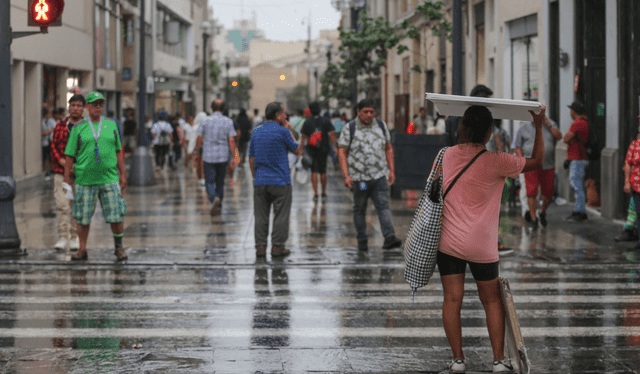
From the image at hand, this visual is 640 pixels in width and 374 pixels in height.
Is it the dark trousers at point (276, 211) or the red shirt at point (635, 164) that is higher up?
the red shirt at point (635, 164)

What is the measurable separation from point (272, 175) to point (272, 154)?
255 mm

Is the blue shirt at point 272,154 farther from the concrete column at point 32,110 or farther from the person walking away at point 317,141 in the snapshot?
the concrete column at point 32,110

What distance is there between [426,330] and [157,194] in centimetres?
1430

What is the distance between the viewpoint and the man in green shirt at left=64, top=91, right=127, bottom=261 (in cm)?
1098

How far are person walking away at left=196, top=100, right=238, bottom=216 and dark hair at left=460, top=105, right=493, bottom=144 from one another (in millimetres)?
10855

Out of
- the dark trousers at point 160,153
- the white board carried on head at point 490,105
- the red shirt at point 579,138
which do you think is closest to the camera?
the white board carried on head at point 490,105

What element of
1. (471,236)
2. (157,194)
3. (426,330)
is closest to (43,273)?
(426,330)

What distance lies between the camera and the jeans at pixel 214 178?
16.8 m

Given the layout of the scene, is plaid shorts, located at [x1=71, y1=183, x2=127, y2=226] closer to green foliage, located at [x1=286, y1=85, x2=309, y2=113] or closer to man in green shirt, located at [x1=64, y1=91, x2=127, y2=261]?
man in green shirt, located at [x1=64, y1=91, x2=127, y2=261]

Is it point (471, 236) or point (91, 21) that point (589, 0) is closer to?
point (471, 236)

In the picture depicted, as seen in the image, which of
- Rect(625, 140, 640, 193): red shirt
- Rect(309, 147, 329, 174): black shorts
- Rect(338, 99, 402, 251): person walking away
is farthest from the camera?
Rect(309, 147, 329, 174): black shorts

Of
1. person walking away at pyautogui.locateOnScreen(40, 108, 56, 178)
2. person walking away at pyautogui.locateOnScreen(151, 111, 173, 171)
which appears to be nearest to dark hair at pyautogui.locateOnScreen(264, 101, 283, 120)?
person walking away at pyautogui.locateOnScreen(40, 108, 56, 178)

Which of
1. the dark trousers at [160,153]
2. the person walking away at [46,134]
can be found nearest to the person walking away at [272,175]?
the person walking away at [46,134]

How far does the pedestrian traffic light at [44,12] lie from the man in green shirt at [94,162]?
1.61 m
